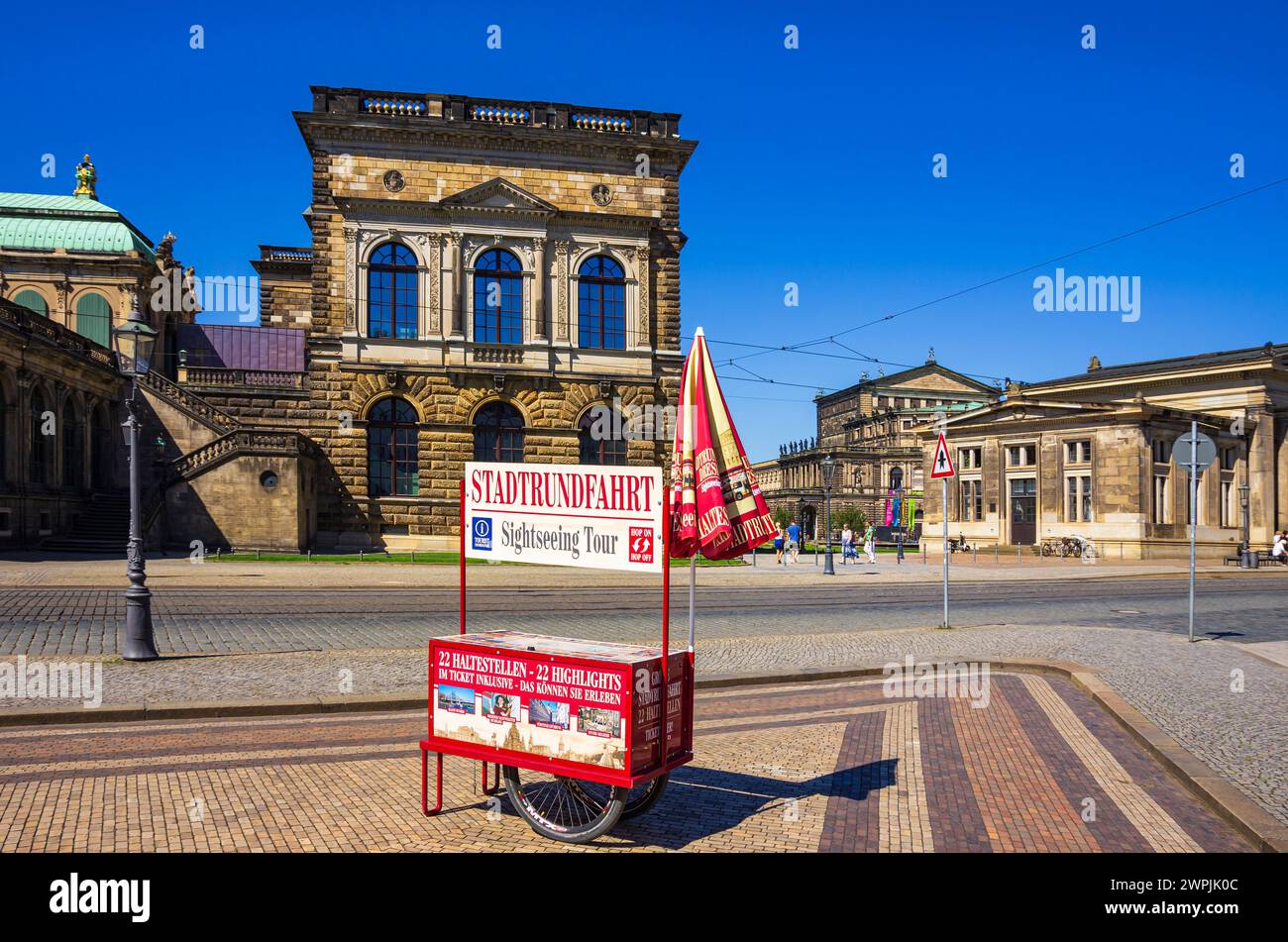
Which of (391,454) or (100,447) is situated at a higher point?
(100,447)

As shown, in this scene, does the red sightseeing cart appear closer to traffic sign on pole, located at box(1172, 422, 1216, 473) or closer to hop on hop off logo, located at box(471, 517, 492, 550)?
hop on hop off logo, located at box(471, 517, 492, 550)

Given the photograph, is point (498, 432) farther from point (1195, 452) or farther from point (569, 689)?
point (569, 689)

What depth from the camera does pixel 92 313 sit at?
4806 cm

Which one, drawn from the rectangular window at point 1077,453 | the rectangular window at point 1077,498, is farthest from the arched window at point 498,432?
the rectangular window at point 1077,498

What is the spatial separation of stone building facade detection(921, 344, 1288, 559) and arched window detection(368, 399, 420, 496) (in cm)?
3487

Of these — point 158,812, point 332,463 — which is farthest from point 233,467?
point 158,812

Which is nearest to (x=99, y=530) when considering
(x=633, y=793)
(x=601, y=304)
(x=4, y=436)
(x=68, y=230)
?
(x=4, y=436)

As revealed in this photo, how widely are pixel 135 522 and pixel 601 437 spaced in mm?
28497

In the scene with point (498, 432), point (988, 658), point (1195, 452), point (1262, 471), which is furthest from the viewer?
point (1262, 471)

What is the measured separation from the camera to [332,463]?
38.4m

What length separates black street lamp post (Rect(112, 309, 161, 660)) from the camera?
1223cm

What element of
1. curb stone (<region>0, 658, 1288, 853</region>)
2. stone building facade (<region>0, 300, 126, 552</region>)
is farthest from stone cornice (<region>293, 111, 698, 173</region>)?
curb stone (<region>0, 658, 1288, 853</region>)
